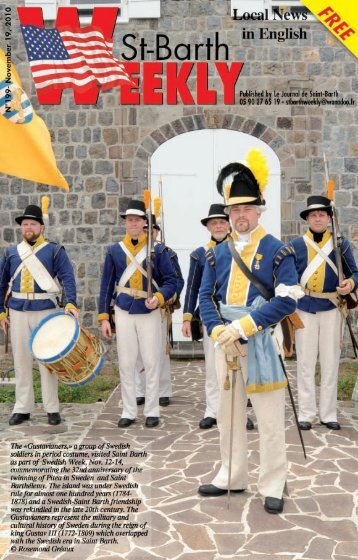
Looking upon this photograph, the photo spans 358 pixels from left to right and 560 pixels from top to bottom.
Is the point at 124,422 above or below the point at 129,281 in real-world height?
below

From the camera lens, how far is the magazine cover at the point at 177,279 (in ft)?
14.1

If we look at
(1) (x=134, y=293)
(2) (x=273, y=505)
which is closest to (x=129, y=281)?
(1) (x=134, y=293)

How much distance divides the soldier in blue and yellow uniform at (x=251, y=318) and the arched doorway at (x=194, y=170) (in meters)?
Answer: 5.80

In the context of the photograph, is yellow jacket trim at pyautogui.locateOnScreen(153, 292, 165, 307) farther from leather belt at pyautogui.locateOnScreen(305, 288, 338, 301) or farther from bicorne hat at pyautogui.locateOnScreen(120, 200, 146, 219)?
leather belt at pyautogui.locateOnScreen(305, 288, 338, 301)

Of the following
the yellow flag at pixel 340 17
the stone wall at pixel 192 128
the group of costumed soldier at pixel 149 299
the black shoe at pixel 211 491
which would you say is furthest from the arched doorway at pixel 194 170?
the black shoe at pixel 211 491

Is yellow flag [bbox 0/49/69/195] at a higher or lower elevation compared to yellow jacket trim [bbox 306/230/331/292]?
higher

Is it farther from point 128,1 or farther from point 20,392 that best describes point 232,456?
point 128,1

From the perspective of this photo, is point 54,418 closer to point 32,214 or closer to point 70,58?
point 32,214

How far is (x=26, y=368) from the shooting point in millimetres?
6629

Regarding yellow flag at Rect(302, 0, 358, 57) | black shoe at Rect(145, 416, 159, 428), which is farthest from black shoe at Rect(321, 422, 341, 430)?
yellow flag at Rect(302, 0, 358, 57)

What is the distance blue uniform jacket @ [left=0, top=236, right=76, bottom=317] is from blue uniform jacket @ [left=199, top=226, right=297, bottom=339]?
2.35 m

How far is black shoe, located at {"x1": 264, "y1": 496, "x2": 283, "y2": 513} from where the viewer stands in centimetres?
430

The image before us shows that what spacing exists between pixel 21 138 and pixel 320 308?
10.2 feet

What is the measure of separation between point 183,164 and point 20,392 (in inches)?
197
